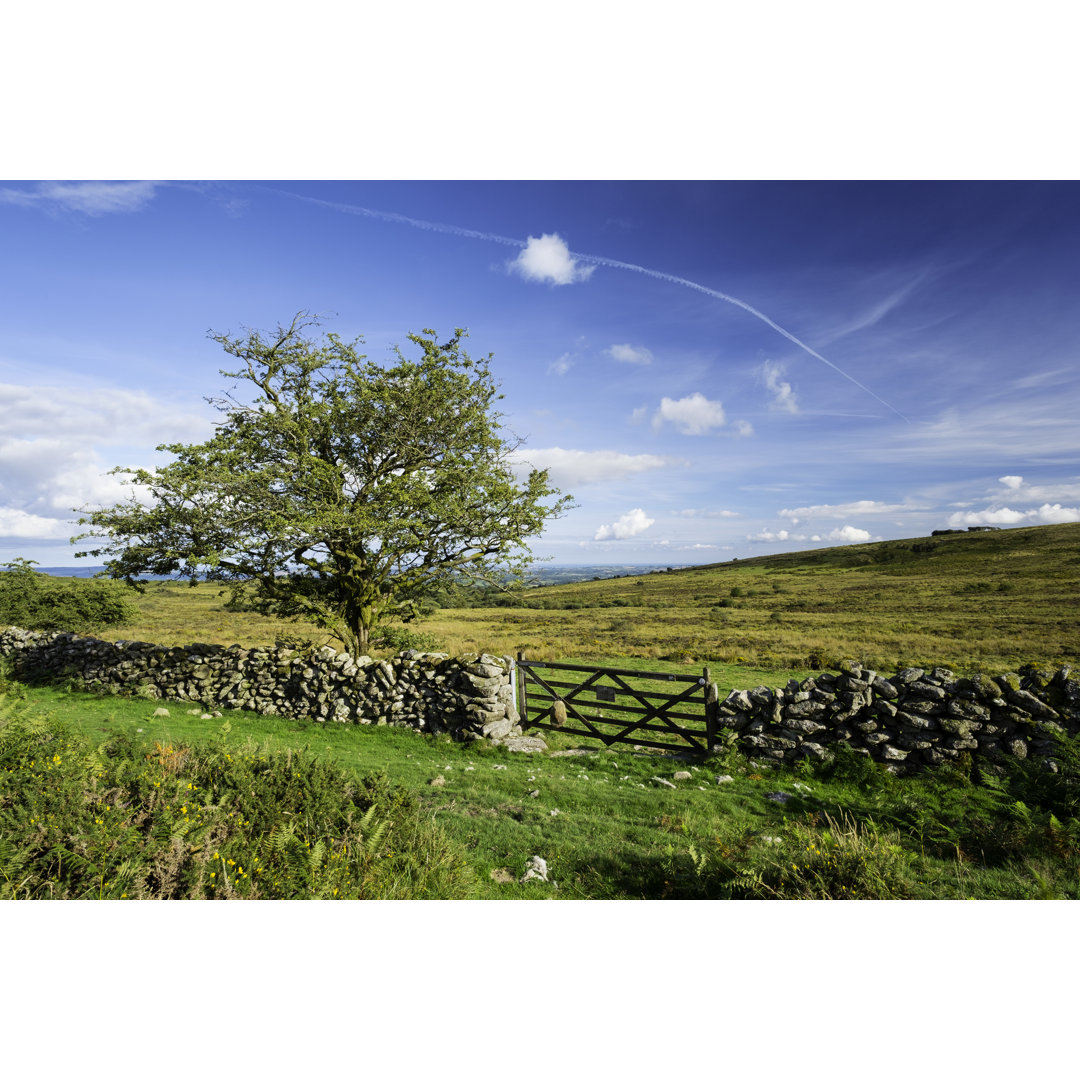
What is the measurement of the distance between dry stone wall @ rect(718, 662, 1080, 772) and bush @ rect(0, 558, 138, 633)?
32.7 m

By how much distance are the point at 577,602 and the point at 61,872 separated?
7139cm

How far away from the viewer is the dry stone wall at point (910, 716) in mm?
8781

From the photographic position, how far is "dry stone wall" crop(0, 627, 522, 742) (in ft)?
40.2

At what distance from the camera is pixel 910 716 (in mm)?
9383

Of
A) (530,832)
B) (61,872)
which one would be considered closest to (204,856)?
(61,872)

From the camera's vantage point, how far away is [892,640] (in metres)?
32.0

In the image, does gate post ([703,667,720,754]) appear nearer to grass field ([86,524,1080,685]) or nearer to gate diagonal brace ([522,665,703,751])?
gate diagonal brace ([522,665,703,751])

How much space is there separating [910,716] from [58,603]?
40.3 metres

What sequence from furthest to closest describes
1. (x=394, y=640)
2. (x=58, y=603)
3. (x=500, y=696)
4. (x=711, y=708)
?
(x=58, y=603), (x=394, y=640), (x=500, y=696), (x=711, y=708)

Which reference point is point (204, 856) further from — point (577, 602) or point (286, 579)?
point (577, 602)

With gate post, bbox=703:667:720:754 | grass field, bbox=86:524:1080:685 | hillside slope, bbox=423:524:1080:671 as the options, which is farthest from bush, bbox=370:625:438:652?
gate post, bbox=703:667:720:754

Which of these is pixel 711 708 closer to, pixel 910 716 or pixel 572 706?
pixel 910 716

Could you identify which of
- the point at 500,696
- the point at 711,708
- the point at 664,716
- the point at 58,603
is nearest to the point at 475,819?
the point at 500,696

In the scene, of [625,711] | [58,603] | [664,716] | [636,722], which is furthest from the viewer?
[58,603]
